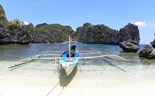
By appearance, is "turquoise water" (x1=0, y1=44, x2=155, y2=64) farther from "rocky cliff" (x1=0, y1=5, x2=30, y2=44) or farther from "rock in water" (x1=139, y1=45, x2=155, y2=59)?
"rocky cliff" (x1=0, y1=5, x2=30, y2=44)

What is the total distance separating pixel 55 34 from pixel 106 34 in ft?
152

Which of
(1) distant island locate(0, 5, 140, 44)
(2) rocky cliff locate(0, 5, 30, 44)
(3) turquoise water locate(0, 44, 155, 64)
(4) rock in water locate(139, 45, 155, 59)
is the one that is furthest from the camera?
(1) distant island locate(0, 5, 140, 44)

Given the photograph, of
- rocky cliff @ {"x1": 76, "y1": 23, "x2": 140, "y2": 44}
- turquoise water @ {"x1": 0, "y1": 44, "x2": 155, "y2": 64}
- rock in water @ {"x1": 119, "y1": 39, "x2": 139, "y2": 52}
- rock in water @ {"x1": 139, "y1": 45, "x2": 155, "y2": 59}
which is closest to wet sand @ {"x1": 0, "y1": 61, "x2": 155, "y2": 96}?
turquoise water @ {"x1": 0, "y1": 44, "x2": 155, "y2": 64}

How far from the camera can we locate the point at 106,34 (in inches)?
6078

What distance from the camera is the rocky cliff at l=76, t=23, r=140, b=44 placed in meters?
124

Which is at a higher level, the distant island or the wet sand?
the distant island

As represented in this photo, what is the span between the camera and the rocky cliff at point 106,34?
408 ft

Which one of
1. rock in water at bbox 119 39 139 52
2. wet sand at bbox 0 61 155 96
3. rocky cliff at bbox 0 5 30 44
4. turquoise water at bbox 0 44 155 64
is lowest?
turquoise water at bbox 0 44 155 64

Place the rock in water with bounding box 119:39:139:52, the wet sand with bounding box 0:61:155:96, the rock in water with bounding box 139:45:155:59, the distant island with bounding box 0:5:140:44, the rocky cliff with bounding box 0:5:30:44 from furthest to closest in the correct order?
the distant island with bounding box 0:5:140:44 → the rocky cliff with bounding box 0:5:30:44 → the rock in water with bounding box 119:39:139:52 → the rock in water with bounding box 139:45:155:59 → the wet sand with bounding box 0:61:155:96

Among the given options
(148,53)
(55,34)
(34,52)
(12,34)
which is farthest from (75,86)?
(55,34)

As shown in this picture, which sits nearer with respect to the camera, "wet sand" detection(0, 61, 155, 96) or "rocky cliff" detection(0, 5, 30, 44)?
"wet sand" detection(0, 61, 155, 96)

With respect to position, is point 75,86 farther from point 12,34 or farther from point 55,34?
point 55,34

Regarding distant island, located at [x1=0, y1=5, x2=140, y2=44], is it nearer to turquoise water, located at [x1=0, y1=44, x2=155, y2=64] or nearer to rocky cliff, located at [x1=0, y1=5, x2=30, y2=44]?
rocky cliff, located at [x1=0, y1=5, x2=30, y2=44]

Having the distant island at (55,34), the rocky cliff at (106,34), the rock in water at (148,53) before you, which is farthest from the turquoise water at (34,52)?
the rocky cliff at (106,34)
